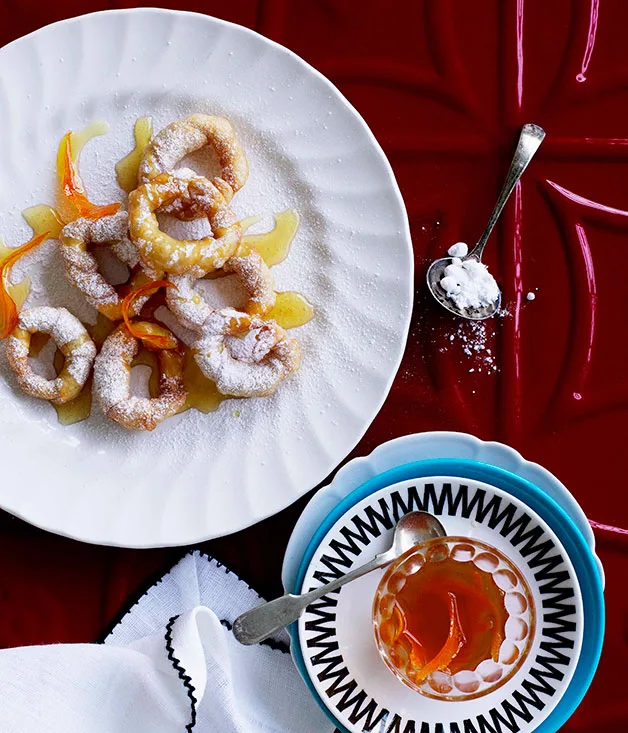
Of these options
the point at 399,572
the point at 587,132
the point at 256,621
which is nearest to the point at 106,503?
the point at 256,621

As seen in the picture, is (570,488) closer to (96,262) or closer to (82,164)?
(96,262)

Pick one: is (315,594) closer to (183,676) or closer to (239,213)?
(183,676)

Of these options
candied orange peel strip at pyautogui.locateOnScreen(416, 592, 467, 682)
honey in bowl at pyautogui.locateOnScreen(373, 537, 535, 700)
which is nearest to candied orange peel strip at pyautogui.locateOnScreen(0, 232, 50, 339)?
honey in bowl at pyautogui.locateOnScreen(373, 537, 535, 700)

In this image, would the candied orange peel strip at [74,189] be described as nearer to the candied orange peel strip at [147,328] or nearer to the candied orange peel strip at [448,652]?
the candied orange peel strip at [147,328]

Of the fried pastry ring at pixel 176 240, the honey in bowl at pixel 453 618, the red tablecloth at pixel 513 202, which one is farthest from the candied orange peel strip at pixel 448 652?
the fried pastry ring at pixel 176 240

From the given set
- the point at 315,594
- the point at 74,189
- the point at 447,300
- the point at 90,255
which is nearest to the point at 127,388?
the point at 90,255
